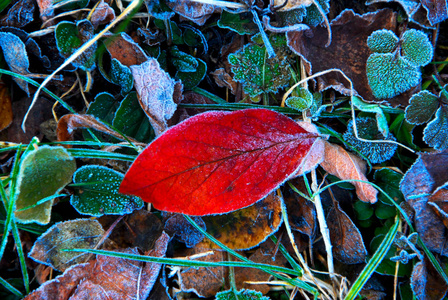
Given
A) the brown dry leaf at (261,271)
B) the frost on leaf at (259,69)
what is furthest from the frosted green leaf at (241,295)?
the frost on leaf at (259,69)

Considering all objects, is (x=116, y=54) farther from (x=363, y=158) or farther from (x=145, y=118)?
(x=363, y=158)

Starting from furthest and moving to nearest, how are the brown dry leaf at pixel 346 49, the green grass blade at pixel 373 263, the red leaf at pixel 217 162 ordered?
the brown dry leaf at pixel 346 49 → the green grass blade at pixel 373 263 → the red leaf at pixel 217 162

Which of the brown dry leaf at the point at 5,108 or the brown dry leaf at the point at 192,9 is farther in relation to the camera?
the brown dry leaf at the point at 5,108

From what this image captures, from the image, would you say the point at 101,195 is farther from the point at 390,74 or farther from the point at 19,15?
the point at 390,74

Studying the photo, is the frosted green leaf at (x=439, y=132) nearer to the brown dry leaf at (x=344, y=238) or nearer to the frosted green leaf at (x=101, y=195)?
the brown dry leaf at (x=344, y=238)

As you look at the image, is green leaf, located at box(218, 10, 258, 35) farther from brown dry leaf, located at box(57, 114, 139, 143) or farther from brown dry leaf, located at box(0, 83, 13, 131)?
brown dry leaf, located at box(0, 83, 13, 131)
